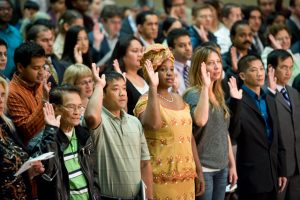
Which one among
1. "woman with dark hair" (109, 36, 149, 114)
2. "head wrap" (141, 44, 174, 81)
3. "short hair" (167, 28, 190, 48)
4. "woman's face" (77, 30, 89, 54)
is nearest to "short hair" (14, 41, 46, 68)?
"head wrap" (141, 44, 174, 81)

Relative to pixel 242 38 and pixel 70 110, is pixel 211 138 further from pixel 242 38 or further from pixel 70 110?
pixel 242 38

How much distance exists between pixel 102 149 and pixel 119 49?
169 cm

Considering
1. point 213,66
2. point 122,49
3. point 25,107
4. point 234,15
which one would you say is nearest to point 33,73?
point 25,107

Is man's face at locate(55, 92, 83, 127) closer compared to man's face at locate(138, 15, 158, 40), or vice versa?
man's face at locate(55, 92, 83, 127)

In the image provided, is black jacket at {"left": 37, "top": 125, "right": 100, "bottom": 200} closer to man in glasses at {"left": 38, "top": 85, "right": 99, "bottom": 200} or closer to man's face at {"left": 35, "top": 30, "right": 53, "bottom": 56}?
man in glasses at {"left": 38, "top": 85, "right": 99, "bottom": 200}

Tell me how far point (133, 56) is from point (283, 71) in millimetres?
1551

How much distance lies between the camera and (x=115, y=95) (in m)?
5.54

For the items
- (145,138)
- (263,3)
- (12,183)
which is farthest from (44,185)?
(263,3)

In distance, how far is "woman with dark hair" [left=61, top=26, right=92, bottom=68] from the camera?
7412 millimetres

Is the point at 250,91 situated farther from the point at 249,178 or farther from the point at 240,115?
the point at 249,178

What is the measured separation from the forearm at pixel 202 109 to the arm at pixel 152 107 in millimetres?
495

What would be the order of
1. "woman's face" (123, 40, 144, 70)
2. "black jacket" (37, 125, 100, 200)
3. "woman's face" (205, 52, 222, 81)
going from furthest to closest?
"woman's face" (123, 40, 144, 70)
"woman's face" (205, 52, 222, 81)
"black jacket" (37, 125, 100, 200)

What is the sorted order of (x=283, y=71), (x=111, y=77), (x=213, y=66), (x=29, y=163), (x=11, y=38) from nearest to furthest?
(x=29, y=163)
(x=111, y=77)
(x=213, y=66)
(x=283, y=71)
(x=11, y=38)

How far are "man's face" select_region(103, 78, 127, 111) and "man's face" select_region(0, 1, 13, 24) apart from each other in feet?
10.5
